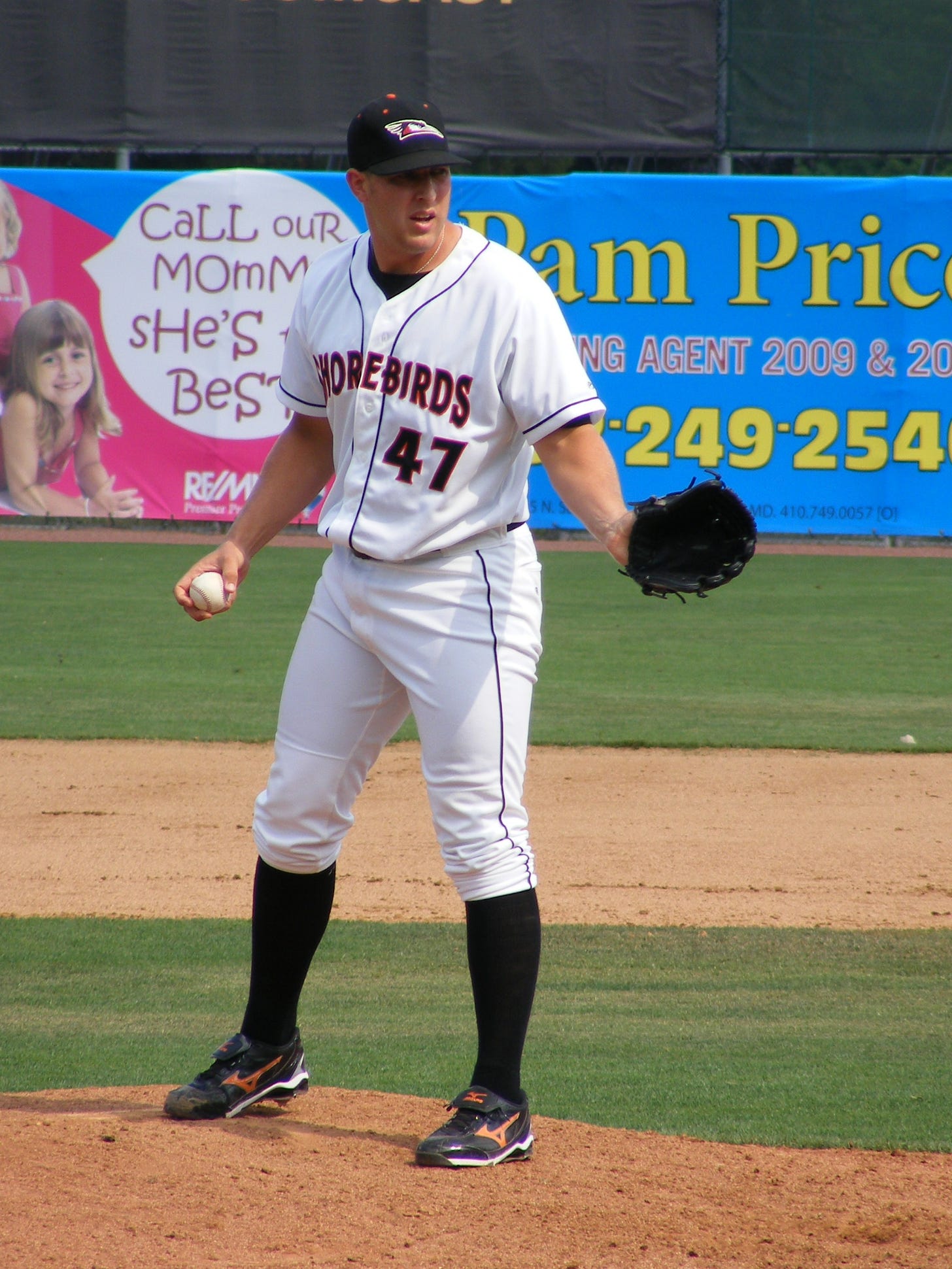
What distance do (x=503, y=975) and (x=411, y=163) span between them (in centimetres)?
139

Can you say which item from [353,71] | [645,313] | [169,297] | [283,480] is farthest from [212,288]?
[283,480]

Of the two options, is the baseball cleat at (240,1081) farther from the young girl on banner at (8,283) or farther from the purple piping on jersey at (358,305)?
the young girl on banner at (8,283)

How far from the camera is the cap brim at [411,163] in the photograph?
8.43 feet

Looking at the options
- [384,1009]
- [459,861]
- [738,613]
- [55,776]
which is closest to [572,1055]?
[384,1009]

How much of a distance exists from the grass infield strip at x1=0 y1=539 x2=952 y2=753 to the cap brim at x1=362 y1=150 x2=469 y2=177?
187 inches

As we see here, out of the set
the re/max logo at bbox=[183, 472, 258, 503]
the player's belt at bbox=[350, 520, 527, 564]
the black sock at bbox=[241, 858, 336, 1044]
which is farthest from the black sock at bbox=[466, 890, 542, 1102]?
the re/max logo at bbox=[183, 472, 258, 503]

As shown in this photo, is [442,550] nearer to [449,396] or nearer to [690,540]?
[449,396]

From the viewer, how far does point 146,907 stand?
15.3 feet

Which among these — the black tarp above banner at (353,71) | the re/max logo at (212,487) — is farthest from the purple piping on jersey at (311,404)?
the black tarp above banner at (353,71)

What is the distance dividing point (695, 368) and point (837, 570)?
274 centimetres

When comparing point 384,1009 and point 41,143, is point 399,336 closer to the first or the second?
point 384,1009

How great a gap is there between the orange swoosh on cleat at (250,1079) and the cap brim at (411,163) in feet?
5.25

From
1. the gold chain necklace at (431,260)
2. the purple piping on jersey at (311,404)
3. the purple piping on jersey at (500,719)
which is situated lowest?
the purple piping on jersey at (500,719)

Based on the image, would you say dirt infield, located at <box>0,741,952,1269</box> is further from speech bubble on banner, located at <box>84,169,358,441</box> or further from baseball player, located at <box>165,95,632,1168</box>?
speech bubble on banner, located at <box>84,169,358,441</box>
